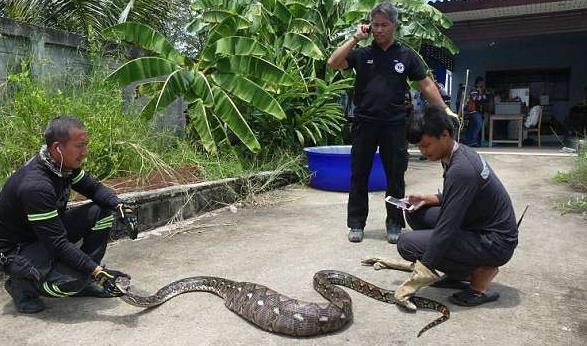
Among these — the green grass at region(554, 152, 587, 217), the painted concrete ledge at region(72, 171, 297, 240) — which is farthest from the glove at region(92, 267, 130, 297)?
the green grass at region(554, 152, 587, 217)

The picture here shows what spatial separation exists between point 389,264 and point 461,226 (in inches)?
38.2

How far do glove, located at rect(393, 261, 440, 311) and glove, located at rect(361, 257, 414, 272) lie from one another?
72cm

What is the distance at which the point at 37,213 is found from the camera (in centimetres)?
335

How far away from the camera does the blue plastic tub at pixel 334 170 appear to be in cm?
791

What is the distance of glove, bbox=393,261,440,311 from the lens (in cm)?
350

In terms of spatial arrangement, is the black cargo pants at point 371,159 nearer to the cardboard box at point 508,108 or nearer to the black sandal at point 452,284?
the black sandal at point 452,284

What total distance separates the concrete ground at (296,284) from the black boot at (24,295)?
0.22 ft

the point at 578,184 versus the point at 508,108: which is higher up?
the point at 508,108

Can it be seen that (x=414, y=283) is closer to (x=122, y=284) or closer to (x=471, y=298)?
(x=471, y=298)

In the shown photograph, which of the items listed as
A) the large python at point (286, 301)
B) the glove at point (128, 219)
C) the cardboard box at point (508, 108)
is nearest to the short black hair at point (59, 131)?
the glove at point (128, 219)

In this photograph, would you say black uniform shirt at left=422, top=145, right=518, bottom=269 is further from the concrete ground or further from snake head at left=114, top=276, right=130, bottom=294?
snake head at left=114, top=276, right=130, bottom=294

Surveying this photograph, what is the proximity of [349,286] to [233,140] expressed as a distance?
5.08 metres

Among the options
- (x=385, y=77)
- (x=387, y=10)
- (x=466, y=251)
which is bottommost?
(x=466, y=251)

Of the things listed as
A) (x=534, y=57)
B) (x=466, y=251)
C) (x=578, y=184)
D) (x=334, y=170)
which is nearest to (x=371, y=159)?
(x=466, y=251)
